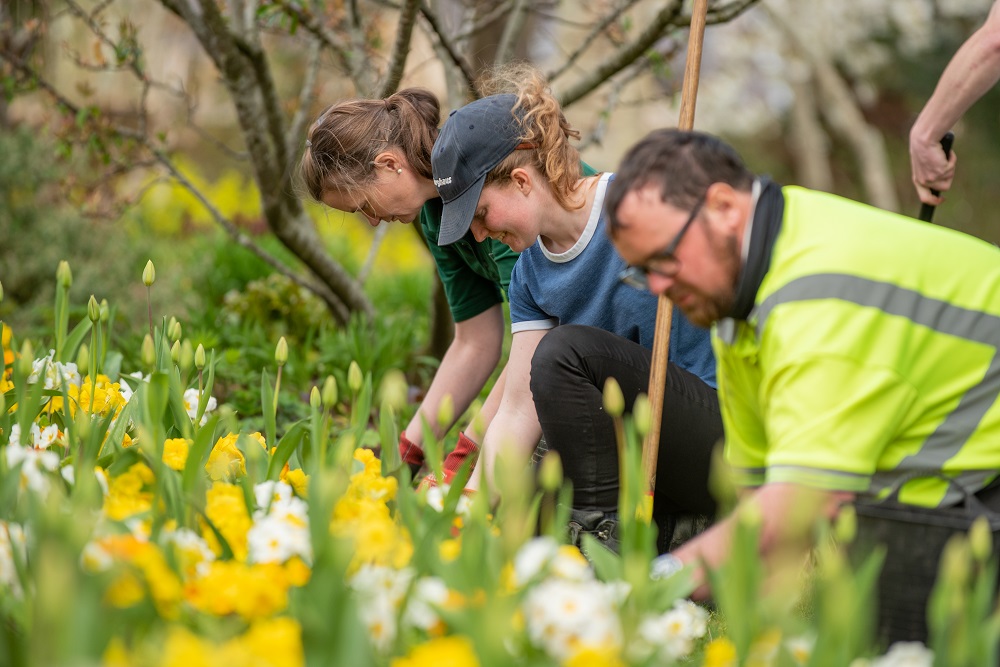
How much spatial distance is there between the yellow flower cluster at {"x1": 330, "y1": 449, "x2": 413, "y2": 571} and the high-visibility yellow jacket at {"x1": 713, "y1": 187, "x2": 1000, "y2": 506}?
50cm

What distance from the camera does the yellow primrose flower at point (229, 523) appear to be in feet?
5.10

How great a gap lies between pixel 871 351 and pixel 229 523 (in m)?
0.93

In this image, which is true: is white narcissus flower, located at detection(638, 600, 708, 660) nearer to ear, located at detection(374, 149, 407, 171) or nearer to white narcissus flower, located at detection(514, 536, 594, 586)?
white narcissus flower, located at detection(514, 536, 594, 586)

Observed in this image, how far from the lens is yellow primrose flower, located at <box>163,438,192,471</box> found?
1.83 meters

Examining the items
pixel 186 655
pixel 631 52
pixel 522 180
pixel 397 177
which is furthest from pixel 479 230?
pixel 631 52

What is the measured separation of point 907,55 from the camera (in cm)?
1359

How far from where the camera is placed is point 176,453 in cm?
186

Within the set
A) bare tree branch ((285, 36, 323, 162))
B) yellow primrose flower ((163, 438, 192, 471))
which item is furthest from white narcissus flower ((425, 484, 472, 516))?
bare tree branch ((285, 36, 323, 162))

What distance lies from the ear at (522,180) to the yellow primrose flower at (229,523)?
2.87 feet

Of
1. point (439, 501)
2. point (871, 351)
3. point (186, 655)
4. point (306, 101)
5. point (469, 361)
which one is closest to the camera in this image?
point (186, 655)

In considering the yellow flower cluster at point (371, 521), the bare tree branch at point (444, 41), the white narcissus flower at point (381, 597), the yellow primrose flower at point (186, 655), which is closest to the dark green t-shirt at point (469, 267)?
the bare tree branch at point (444, 41)

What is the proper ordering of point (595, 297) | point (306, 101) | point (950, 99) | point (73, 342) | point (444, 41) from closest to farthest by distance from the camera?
point (595, 297) → point (950, 99) → point (73, 342) → point (444, 41) → point (306, 101)

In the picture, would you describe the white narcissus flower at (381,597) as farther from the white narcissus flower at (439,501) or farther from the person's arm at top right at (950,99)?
the person's arm at top right at (950,99)

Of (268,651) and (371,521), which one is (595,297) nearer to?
(371,521)
